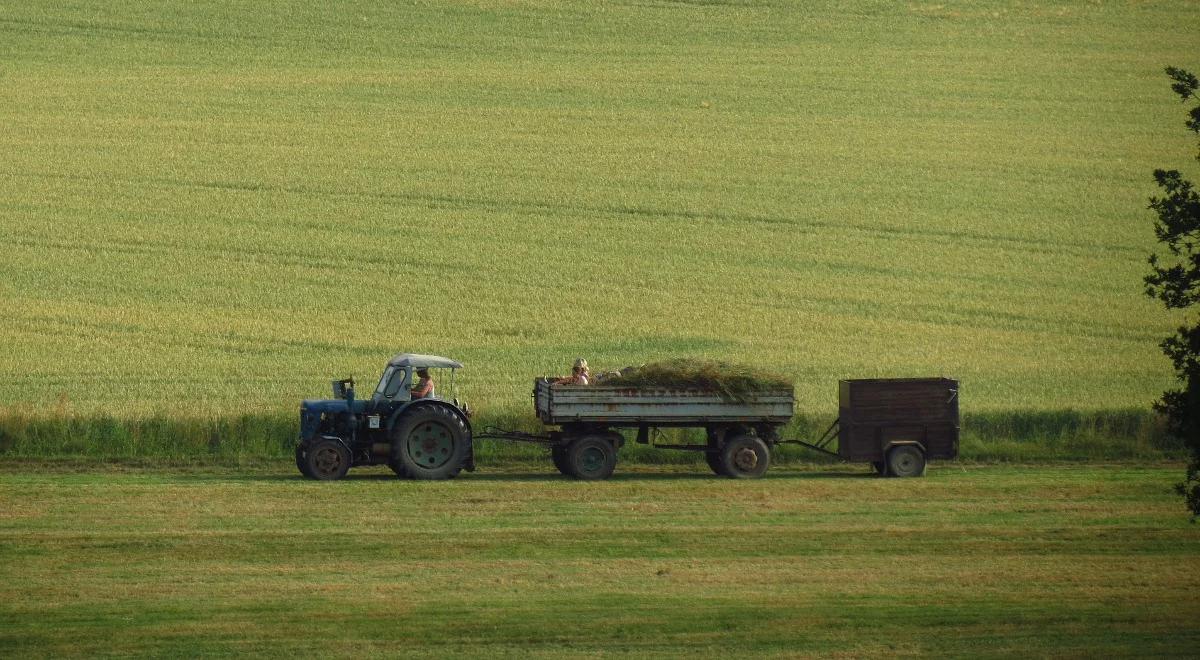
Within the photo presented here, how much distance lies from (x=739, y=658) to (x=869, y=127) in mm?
41843

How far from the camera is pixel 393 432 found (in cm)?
2367

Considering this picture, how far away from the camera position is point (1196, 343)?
12492 millimetres

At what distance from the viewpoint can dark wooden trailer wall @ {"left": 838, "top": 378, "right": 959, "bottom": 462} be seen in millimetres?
25078

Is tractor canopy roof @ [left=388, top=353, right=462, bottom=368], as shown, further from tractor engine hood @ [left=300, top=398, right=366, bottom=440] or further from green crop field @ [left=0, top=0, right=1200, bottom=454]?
green crop field @ [left=0, top=0, right=1200, bottom=454]

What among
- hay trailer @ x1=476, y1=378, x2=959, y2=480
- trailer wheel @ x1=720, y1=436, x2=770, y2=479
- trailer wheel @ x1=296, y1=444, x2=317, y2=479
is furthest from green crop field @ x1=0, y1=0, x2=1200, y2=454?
trailer wheel @ x1=720, y1=436, x2=770, y2=479

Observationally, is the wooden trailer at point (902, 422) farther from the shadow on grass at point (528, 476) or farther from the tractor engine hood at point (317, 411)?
the tractor engine hood at point (317, 411)

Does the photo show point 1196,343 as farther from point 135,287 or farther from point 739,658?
point 135,287

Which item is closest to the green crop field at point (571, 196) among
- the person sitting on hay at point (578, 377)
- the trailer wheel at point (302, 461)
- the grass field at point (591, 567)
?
the person sitting on hay at point (578, 377)

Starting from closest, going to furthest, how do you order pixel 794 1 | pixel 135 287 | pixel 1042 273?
pixel 135 287
pixel 1042 273
pixel 794 1

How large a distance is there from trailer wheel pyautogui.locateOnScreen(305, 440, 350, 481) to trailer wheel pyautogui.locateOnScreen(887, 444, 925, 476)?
763 cm

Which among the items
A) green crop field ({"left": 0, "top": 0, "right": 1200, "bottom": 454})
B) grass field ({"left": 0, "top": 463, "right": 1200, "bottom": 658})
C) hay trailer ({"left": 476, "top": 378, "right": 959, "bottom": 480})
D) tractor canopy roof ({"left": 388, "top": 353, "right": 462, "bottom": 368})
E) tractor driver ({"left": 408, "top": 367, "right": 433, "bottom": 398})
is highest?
green crop field ({"left": 0, "top": 0, "right": 1200, "bottom": 454})

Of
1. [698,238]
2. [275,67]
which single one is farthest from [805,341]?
[275,67]

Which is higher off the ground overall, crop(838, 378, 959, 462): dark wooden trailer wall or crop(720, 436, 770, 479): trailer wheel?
crop(838, 378, 959, 462): dark wooden trailer wall

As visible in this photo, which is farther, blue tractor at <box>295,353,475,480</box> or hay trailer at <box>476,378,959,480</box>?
hay trailer at <box>476,378,959,480</box>
